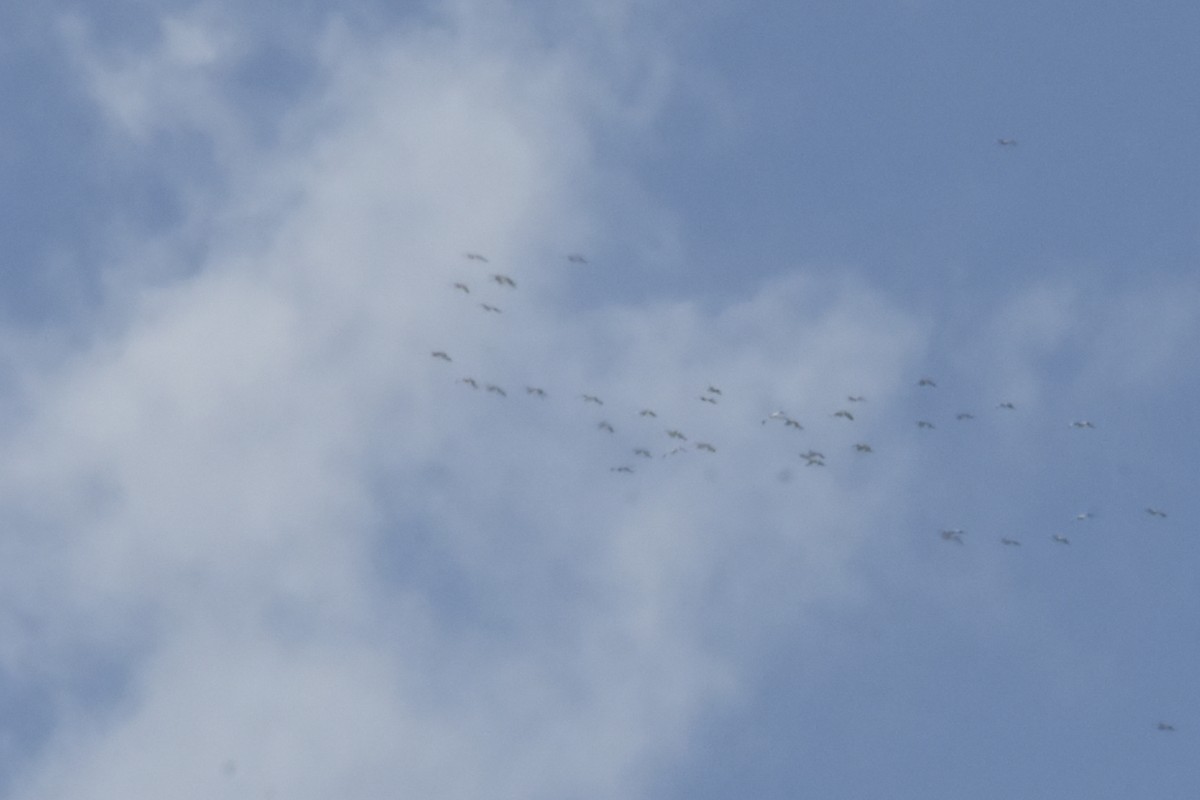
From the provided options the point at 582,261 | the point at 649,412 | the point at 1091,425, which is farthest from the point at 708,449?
the point at 1091,425

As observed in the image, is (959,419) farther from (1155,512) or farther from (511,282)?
(511,282)

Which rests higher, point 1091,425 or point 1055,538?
point 1091,425

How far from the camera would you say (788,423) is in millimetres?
182500

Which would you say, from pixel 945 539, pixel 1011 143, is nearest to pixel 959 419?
pixel 945 539

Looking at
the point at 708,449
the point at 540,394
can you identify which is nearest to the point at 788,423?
the point at 708,449

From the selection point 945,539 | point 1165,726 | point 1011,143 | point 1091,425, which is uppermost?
point 1011,143

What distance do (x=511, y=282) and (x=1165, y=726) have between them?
5820cm

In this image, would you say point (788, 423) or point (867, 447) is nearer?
point (867, 447)

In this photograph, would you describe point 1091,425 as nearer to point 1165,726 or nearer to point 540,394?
point 1165,726

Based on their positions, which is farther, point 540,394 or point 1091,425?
point 1091,425

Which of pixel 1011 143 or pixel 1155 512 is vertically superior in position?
pixel 1011 143

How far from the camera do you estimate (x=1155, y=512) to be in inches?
7101

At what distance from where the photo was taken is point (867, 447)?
171250mm

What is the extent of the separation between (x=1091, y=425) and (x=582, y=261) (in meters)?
45.1
